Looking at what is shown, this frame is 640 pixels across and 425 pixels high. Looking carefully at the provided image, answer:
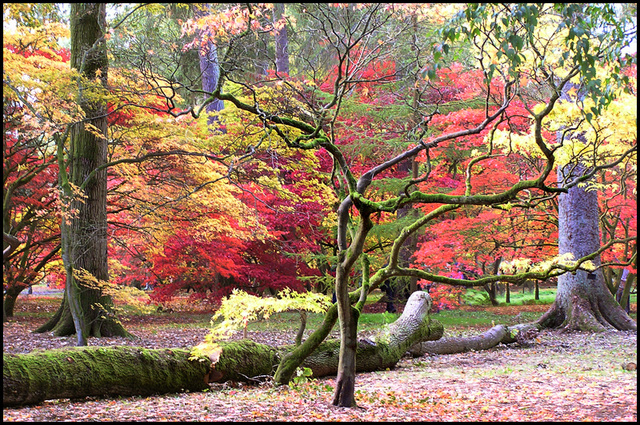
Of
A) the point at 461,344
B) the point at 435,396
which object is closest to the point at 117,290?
the point at 435,396

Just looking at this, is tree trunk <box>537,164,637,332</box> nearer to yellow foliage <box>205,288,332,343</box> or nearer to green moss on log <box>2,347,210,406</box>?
yellow foliage <box>205,288,332,343</box>

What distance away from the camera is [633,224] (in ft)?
46.6

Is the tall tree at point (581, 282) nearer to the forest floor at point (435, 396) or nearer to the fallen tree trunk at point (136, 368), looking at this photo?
the forest floor at point (435, 396)

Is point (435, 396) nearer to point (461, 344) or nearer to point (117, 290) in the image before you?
point (461, 344)

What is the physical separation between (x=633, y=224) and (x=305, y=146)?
12.6m

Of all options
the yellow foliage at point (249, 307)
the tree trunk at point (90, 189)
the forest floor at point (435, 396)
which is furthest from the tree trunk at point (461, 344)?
the tree trunk at point (90, 189)

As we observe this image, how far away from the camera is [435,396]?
548 cm

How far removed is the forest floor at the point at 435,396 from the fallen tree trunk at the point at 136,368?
0.11 metres

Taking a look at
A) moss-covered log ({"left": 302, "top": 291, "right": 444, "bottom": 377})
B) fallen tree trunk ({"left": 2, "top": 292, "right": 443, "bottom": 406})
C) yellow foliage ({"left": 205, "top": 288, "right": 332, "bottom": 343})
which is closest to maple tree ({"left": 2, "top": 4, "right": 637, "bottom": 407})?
yellow foliage ({"left": 205, "top": 288, "right": 332, "bottom": 343})

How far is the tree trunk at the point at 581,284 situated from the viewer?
1074cm

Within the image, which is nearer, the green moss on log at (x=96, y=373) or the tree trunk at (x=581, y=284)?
the green moss on log at (x=96, y=373)

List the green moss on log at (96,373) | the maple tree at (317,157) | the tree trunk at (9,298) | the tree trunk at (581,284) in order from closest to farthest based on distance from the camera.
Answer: the green moss on log at (96,373)
the maple tree at (317,157)
the tree trunk at (581,284)
the tree trunk at (9,298)

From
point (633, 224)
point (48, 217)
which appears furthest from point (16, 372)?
point (633, 224)

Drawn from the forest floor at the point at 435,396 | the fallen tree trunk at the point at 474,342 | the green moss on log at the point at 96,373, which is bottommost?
the fallen tree trunk at the point at 474,342
